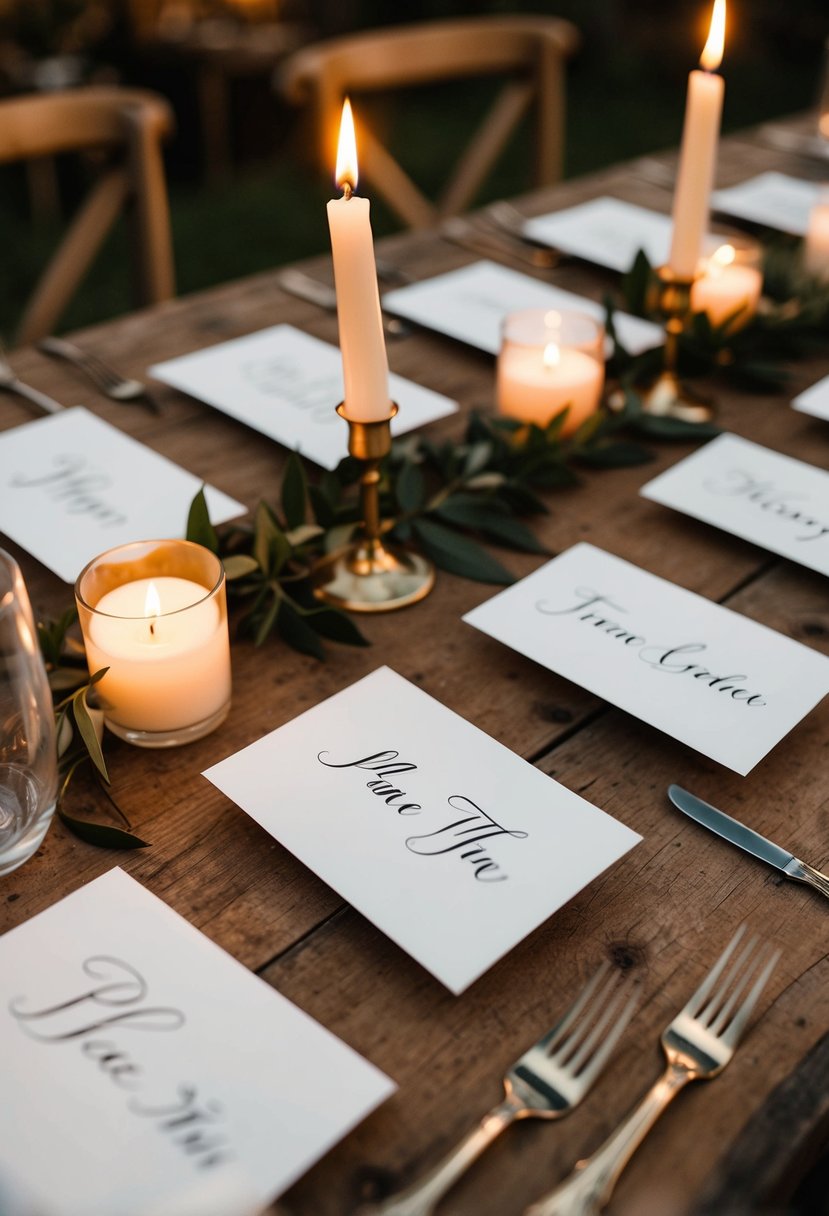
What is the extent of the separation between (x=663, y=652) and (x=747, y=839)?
0.16 meters

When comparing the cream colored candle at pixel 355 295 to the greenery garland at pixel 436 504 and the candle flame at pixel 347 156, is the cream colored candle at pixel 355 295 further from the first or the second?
the greenery garland at pixel 436 504

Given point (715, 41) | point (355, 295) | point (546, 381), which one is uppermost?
point (715, 41)

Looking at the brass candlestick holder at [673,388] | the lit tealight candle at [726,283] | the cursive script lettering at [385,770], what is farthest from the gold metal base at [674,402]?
the cursive script lettering at [385,770]

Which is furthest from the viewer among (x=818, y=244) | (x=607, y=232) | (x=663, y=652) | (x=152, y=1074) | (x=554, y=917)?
(x=607, y=232)

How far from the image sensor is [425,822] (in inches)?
24.8

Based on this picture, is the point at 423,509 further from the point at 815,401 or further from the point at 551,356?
the point at 815,401

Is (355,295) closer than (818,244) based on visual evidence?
Yes

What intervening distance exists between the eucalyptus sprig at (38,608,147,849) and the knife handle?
0.38 meters

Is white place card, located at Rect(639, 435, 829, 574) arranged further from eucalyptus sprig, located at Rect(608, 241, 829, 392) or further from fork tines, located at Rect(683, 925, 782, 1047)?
fork tines, located at Rect(683, 925, 782, 1047)

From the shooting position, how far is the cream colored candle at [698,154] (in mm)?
932

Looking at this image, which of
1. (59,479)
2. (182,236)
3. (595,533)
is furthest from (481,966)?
(182,236)

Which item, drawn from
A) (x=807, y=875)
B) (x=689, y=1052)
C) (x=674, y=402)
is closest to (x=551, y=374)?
(x=674, y=402)

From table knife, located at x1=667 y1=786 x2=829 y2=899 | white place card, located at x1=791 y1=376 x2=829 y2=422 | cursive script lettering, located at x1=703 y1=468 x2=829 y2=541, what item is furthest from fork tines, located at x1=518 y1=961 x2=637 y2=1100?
white place card, located at x1=791 y1=376 x2=829 y2=422

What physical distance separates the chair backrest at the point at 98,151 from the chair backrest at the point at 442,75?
0.29 m
